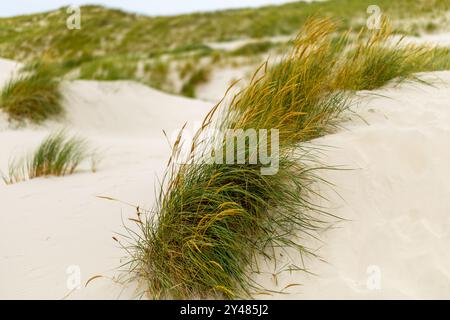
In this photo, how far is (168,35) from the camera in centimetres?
1984

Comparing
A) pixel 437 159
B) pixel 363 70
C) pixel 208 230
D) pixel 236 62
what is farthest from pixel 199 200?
pixel 236 62

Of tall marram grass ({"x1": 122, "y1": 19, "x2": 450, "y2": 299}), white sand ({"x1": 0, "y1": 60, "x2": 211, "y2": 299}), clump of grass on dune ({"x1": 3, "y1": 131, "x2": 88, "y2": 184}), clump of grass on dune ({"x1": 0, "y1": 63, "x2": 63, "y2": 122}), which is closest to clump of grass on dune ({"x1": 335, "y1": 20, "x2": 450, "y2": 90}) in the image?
tall marram grass ({"x1": 122, "y1": 19, "x2": 450, "y2": 299})

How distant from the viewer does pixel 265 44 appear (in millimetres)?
14781

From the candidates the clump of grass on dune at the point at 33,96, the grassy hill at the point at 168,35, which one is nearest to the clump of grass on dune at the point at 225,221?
the clump of grass on dune at the point at 33,96

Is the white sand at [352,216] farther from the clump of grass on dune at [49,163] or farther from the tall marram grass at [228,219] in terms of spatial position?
the clump of grass on dune at [49,163]

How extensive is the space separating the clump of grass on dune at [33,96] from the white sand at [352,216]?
9.33ft

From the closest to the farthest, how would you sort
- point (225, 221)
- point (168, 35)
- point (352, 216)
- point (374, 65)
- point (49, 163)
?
point (225, 221)
point (352, 216)
point (374, 65)
point (49, 163)
point (168, 35)

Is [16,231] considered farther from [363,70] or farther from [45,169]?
[363,70]

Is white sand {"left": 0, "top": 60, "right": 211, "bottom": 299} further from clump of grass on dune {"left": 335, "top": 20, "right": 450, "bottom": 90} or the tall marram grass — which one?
clump of grass on dune {"left": 335, "top": 20, "right": 450, "bottom": 90}

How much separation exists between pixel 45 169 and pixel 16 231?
1.39 metres

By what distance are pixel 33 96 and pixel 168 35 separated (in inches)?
561

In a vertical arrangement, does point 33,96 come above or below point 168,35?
below

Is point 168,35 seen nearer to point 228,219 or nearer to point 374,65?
point 374,65

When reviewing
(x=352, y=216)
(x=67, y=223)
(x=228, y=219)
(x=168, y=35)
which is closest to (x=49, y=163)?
(x=67, y=223)
